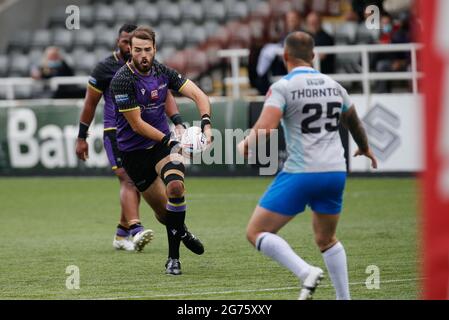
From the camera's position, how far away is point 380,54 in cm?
2059

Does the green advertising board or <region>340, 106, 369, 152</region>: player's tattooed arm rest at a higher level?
<region>340, 106, 369, 152</region>: player's tattooed arm

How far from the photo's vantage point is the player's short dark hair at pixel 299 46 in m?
7.17

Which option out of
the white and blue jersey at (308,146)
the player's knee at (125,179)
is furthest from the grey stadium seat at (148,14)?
the white and blue jersey at (308,146)

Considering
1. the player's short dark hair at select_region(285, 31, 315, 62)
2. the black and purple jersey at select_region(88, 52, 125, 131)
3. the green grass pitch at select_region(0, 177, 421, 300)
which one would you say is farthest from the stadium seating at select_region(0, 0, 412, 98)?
the player's short dark hair at select_region(285, 31, 315, 62)

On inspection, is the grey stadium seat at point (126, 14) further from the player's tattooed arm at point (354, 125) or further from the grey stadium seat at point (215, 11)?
the player's tattooed arm at point (354, 125)

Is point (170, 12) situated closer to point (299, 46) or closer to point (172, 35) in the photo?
point (172, 35)

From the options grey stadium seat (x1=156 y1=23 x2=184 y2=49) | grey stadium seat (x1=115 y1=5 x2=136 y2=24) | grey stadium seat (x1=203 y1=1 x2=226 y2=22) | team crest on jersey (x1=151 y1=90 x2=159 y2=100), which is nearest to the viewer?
team crest on jersey (x1=151 y1=90 x2=159 y2=100)

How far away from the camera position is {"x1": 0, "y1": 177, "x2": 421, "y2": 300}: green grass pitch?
8.49 metres

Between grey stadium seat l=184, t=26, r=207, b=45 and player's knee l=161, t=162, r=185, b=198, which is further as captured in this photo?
grey stadium seat l=184, t=26, r=207, b=45

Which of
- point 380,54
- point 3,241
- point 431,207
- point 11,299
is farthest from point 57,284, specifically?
point 380,54

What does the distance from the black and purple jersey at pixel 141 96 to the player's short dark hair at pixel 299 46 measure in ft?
8.95

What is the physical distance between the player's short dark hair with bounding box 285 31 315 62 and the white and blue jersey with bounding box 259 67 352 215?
0.10m

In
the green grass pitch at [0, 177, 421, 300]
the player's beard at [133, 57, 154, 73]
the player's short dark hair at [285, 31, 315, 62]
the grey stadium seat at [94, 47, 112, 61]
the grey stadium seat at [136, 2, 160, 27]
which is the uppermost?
the grey stadium seat at [136, 2, 160, 27]

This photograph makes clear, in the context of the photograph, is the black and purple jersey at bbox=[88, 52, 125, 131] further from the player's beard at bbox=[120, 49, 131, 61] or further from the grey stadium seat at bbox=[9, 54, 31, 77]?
the grey stadium seat at bbox=[9, 54, 31, 77]
